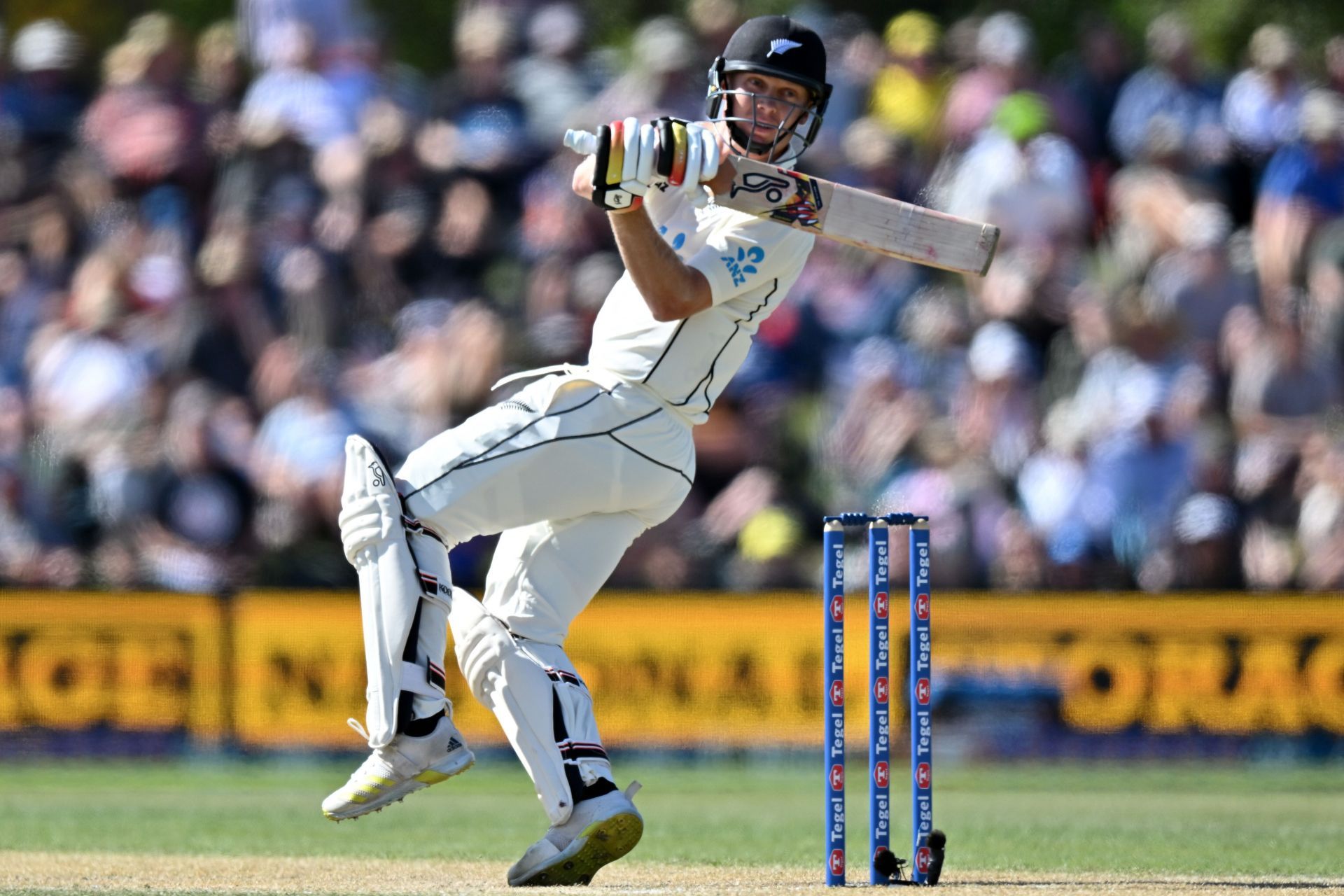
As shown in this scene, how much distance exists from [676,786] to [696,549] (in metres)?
1.79

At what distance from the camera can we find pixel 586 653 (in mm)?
10781

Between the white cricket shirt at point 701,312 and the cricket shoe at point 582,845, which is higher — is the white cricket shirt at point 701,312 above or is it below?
above

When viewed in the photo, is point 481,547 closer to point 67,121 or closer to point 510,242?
point 510,242

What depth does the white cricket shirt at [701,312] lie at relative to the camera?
5.38 metres

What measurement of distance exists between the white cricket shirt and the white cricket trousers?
73mm

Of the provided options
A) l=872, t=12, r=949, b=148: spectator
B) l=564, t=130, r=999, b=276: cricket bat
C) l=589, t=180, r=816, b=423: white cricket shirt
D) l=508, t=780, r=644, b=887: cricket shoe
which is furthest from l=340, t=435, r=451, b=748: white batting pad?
l=872, t=12, r=949, b=148: spectator

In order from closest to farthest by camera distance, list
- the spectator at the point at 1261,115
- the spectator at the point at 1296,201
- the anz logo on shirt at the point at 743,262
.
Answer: the anz logo on shirt at the point at 743,262 → the spectator at the point at 1296,201 → the spectator at the point at 1261,115

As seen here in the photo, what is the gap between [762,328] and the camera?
11.8 m

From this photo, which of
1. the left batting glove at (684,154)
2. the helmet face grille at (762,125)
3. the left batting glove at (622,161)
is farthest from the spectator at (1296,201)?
the left batting glove at (622,161)

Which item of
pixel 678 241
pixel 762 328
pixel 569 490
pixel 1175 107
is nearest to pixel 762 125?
pixel 678 241

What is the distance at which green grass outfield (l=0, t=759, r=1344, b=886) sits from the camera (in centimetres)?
662

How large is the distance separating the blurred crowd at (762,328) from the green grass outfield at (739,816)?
116 cm

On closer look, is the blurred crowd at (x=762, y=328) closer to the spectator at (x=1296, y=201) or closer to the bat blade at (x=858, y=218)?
the spectator at (x=1296, y=201)

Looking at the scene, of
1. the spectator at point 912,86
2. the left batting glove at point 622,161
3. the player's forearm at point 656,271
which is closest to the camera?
the left batting glove at point 622,161
